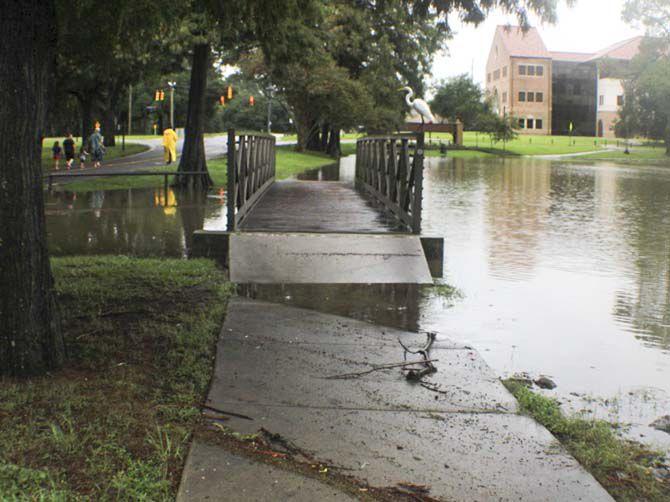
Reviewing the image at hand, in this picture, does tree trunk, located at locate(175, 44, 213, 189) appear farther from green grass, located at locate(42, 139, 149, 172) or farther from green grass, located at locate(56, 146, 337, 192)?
green grass, located at locate(42, 139, 149, 172)

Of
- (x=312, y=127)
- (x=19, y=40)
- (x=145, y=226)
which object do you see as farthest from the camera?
(x=312, y=127)

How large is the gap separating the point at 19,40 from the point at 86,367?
2.06 meters

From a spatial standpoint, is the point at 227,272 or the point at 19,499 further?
the point at 227,272

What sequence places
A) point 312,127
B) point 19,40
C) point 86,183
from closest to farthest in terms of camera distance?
Result: point 19,40 → point 86,183 → point 312,127

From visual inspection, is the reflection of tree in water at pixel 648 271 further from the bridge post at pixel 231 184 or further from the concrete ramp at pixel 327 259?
the bridge post at pixel 231 184

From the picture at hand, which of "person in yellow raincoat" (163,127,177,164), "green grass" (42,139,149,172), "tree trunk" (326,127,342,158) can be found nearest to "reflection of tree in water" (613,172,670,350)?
"person in yellow raincoat" (163,127,177,164)

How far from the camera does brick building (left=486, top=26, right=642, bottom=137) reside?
90.2 meters

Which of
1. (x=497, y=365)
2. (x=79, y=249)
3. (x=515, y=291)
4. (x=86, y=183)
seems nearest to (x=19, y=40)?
(x=497, y=365)

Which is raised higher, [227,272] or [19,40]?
[19,40]

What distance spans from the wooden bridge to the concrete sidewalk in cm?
256

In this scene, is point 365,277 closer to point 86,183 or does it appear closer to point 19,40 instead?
point 19,40

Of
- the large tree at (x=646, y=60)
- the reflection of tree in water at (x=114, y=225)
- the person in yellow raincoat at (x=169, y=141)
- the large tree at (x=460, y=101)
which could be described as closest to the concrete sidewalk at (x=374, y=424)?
the reflection of tree in water at (x=114, y=225)

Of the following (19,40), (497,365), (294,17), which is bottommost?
(497,365)

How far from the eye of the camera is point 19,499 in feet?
11.3
